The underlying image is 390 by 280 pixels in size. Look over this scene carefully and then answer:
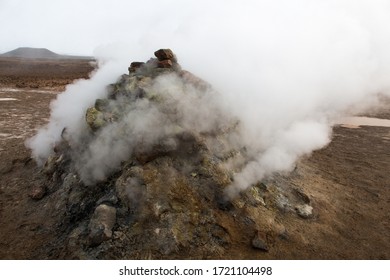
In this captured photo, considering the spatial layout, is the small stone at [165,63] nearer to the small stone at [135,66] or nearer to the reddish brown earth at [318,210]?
the small stone at [135,66]

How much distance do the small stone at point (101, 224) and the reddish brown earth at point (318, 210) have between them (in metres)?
0.61

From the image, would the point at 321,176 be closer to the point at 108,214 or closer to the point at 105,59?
the point at 108,214

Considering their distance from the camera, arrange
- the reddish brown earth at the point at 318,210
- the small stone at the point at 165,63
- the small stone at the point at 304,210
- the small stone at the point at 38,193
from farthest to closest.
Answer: the small stone at the point at 165,63 < the small stone at the point at 38,193 < the small stone at the point at 304,210 < the reddish brown earth at the point at 318,210

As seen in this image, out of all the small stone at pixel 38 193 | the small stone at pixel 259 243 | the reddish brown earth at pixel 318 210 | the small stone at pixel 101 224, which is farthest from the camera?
the small stone at pixel 38 193

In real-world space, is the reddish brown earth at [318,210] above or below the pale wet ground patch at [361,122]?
above

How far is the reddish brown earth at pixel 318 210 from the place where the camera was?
4.60m

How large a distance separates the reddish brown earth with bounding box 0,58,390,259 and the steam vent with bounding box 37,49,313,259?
14 centimetres

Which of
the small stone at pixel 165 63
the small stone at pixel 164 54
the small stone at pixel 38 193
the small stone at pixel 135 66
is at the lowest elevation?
the small stone at pixel 38 193

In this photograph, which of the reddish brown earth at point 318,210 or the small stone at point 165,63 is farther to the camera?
the small stone at point 165,63

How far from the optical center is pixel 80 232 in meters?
4.56

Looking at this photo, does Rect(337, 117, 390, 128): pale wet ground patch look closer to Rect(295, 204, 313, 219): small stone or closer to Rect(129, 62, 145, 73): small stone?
Rect(295, 204, 313, 219): small stone

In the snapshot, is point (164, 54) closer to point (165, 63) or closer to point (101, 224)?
point (165, 63)

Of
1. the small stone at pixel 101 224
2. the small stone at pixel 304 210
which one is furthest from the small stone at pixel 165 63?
the small stone at pixel 304 210

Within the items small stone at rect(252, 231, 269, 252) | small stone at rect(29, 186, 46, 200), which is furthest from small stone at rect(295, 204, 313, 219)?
small stone at rect(29, 186, 46, 200)
